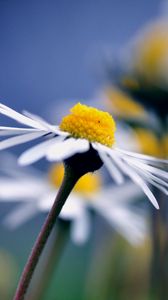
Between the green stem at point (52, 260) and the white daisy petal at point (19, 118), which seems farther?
the green stem at point (52, 260)

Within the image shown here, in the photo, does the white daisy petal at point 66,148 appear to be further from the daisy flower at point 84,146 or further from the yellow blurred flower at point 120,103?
the yellow blurred flower at point 120,103

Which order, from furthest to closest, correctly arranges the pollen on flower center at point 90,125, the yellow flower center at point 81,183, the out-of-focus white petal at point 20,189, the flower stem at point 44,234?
the yellow flower center at point 81,183
the out-of-focus white petal at point 20,189
the pollen on flower center at point 90,125
the flower stem at point 44,234

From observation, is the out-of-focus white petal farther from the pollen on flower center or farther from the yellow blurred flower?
the pollen on flower center

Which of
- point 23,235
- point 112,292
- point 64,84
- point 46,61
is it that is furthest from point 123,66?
point 46,61

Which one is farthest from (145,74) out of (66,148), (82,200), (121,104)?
(66,148)

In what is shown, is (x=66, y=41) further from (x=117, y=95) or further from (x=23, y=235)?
(x=117, y=95)

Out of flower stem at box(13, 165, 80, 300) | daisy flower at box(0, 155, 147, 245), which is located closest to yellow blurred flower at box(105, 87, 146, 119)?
daisy flower at box(0, 155, 147, 245)

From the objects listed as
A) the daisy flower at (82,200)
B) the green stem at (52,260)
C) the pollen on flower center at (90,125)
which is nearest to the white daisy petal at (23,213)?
Answer: the daisy flower at (82,200)
